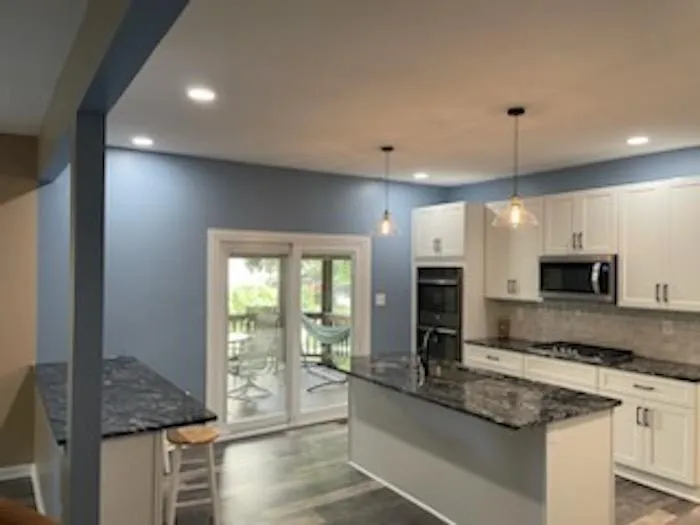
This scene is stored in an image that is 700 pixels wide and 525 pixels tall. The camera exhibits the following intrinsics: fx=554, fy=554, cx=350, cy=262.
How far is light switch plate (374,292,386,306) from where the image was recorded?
20.5 feet

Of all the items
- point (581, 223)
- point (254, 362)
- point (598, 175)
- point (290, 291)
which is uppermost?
point (598, 175)

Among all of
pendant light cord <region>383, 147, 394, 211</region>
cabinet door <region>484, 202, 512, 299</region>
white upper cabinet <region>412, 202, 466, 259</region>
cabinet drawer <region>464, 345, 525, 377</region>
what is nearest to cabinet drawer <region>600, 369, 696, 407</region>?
cabinet drawer <region>464, 345, 525, 377</region>

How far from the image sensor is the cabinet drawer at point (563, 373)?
14.9ft

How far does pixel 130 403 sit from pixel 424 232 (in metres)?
3.95

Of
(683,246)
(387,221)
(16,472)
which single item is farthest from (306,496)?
(683,246)

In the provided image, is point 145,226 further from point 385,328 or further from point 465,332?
point 465,332

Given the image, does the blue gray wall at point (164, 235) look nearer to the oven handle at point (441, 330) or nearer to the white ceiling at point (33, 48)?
the white ceiling at point (33, 48)

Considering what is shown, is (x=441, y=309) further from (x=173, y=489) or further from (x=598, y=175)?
(x=173, y=489)

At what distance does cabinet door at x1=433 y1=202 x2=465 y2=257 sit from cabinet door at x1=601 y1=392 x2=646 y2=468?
2.15 m

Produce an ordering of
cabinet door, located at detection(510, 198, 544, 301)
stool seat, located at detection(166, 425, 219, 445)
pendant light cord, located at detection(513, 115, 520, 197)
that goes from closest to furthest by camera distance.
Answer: stool seat, located at detection(166, 425, 219, 445)
pendant light cord, located at detection(513, 115, 520, 197)
cabinet door, located at detection(510, 198, 544, 301)

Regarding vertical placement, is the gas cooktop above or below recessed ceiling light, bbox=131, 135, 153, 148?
below

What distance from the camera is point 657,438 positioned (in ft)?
13.4

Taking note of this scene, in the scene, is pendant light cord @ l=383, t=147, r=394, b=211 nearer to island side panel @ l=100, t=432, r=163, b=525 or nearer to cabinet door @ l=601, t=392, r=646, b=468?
cabinet door @ l=601, t=392, r=646, b=468

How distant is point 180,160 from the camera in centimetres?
502
